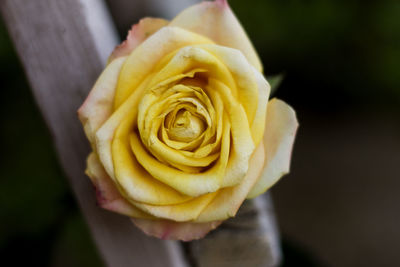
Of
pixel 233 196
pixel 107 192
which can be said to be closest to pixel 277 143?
pixel 233 196

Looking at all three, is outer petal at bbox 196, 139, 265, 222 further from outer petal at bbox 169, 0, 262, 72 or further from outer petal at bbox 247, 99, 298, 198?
outer petal at bbox 169, 0, 262, 72

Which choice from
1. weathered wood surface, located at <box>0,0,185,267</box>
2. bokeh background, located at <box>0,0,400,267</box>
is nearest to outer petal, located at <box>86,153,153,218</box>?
weathered wood surface, located at <box>0,0,185,267</box>

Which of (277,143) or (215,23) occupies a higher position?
(215,23)

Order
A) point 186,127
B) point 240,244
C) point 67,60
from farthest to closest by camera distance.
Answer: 1. point 240,244
2. point 67,60
3. point 186,127

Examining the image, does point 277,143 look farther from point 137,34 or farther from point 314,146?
point 314,146

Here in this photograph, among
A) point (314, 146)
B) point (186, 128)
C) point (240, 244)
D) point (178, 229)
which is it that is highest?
point (186, 128)

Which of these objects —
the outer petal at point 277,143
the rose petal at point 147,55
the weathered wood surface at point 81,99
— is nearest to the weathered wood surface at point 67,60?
the weathered wood surface at point 81,99

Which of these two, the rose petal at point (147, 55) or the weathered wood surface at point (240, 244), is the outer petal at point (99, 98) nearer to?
the rose petal at point (147, 55)
